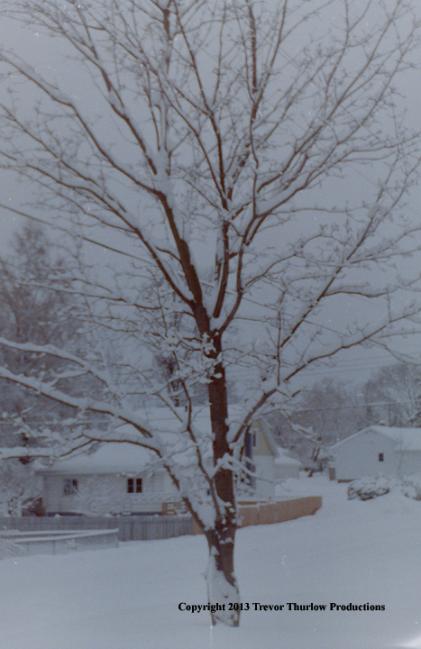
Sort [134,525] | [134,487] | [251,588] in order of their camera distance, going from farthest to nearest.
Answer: [134,487] < [134,525] < [251,588]

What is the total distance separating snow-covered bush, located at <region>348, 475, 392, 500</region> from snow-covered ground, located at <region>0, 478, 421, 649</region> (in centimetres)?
203

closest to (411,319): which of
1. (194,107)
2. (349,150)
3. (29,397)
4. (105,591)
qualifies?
(349,150)

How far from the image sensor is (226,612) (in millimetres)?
6461

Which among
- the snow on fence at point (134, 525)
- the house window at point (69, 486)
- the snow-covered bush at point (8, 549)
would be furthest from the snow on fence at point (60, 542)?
the house window at point (69, 486)

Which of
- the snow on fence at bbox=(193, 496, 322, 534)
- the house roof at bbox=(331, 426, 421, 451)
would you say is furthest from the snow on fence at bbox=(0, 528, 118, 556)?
the house roof at bbox=(331, 426, 421, 451)

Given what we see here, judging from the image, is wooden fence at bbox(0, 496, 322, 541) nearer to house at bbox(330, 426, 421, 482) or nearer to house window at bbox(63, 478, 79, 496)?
house window at bbox(63, 478, 79, 496)

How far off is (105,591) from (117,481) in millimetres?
15964

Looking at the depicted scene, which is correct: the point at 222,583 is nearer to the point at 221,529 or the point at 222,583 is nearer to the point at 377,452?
the point at 221,529

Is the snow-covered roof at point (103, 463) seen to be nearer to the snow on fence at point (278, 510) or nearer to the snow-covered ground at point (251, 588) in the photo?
the snow on fence at point (278, 510)

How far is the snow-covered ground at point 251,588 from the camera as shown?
20.5 feet

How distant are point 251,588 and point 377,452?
41603 mm

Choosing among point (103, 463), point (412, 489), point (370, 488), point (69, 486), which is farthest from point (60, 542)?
point (412, 489)

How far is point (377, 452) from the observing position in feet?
173

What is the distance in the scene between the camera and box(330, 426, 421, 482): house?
50.5m
